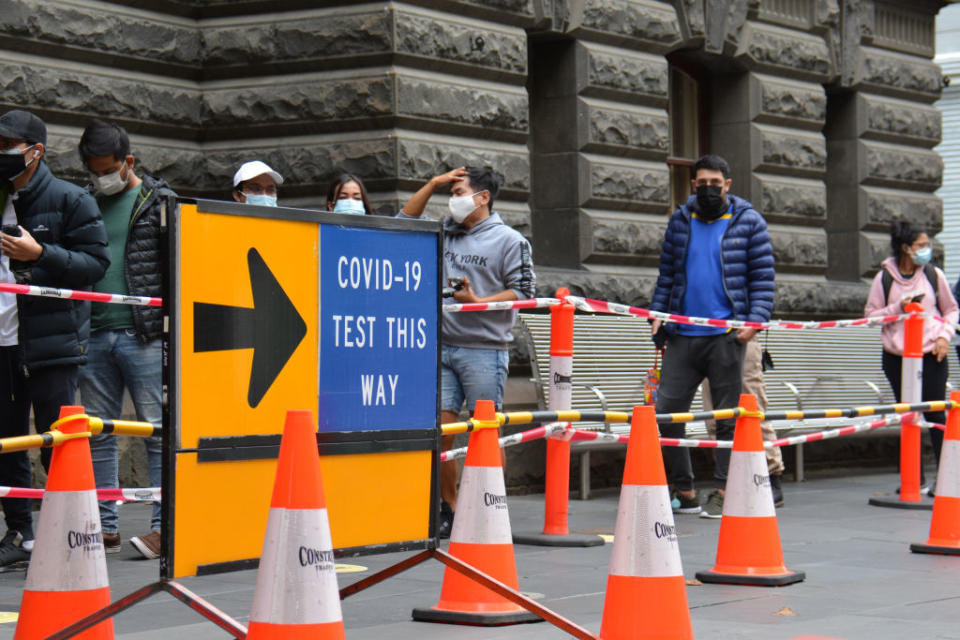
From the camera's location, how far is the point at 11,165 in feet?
21.4

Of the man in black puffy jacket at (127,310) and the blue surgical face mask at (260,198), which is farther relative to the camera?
the blue surgical face mask at (260,198)

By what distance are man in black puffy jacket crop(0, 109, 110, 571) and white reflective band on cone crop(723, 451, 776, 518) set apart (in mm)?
2765

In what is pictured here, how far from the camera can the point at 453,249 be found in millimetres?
8297

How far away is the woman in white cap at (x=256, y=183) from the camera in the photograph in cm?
752

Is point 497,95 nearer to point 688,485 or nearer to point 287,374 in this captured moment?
point 688,485

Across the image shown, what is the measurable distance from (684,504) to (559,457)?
167cm

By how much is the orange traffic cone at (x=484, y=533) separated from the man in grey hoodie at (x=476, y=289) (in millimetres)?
2628

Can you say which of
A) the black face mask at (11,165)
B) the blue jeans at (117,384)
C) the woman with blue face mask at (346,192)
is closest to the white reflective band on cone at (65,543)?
the black face mask at (11,165)

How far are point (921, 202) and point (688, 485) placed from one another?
6355 millimetres

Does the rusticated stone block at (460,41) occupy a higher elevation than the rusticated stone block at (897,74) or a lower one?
lower

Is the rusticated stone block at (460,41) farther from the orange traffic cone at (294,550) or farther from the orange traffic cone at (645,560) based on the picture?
the orange traffic cone at (294,550)

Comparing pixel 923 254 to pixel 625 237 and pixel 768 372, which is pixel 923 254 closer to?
pixel 768 372

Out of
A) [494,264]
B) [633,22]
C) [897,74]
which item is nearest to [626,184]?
[633,22]

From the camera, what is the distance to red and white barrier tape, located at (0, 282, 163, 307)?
6348 millimetres
